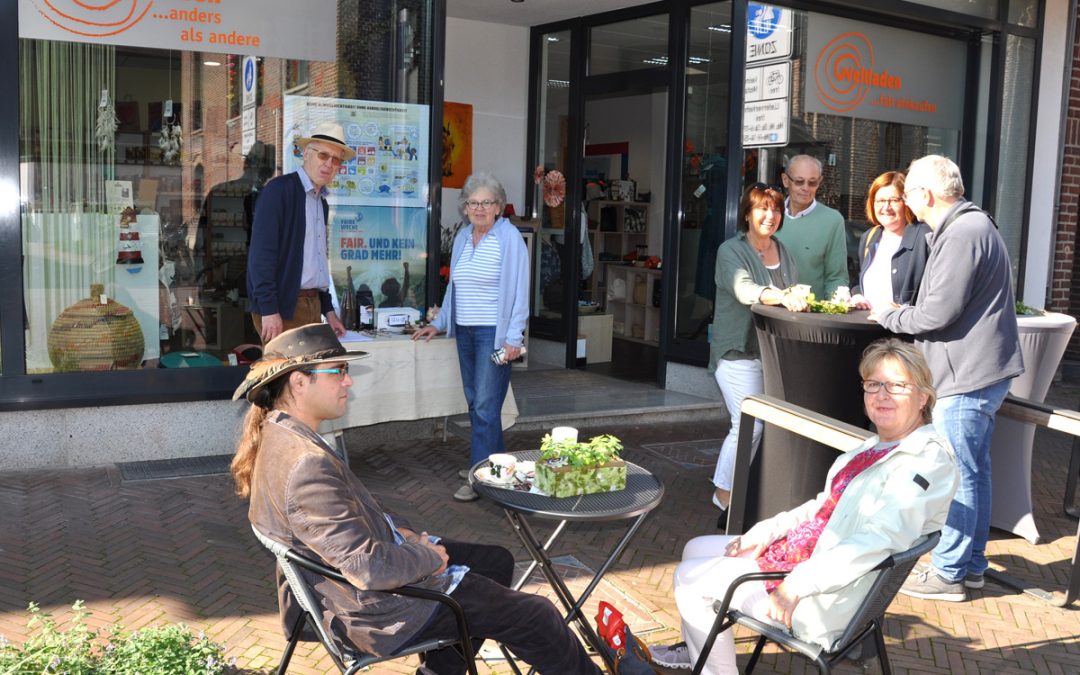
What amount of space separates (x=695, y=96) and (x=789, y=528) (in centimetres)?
652

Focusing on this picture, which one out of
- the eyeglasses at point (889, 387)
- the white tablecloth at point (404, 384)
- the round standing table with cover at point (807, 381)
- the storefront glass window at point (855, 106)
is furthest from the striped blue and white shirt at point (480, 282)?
the storefront glass window at point (855, 106)

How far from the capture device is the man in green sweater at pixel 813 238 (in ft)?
21.4

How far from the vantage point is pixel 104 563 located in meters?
4.96

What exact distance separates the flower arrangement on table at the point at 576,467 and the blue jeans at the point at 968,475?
1828 millimetres

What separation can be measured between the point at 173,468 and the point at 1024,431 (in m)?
5.23

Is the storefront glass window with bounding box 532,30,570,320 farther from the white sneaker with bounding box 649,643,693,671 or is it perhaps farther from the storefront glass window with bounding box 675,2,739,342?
the white sneaker with bounding box 649,643,693,671

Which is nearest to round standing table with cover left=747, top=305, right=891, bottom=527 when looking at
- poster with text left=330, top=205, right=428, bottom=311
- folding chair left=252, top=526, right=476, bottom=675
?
folding chair left=252, top=526, right=476, bottom=675

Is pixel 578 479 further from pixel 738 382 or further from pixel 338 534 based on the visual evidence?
pixel 738 382

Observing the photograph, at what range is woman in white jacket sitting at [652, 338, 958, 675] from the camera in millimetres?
3082

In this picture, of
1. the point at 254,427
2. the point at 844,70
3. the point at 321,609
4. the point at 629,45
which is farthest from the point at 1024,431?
the point at 629,45

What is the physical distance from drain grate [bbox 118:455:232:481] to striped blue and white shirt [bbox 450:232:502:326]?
1.99m

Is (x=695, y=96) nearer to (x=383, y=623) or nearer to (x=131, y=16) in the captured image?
(x=131, y=16)

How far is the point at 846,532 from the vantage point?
3.22 metres

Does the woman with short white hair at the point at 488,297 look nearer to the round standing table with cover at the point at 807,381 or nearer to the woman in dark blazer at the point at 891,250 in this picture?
the round standing table with cover at the point at 807,381
